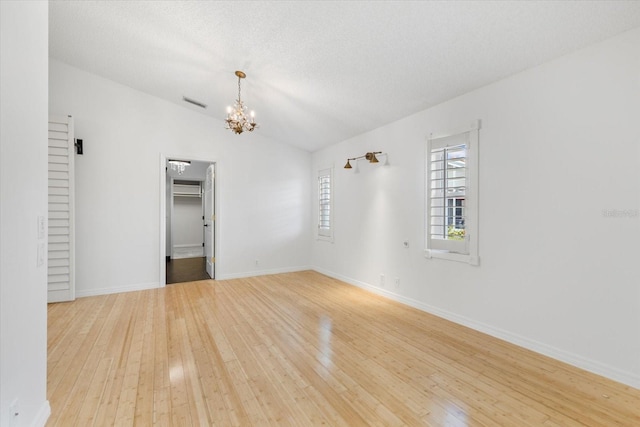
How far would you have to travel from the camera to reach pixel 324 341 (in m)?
2.94

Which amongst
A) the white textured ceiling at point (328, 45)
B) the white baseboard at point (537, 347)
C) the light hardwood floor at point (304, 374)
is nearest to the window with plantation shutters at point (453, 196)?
the white textured ceiling at point (328, 45)

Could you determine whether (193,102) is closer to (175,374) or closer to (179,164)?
(179,164)

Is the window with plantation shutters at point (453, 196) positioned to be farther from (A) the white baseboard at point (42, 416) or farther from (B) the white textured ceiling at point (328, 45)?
(A) the white baseboard at point (42, 416)

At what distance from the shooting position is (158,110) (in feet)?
16.6

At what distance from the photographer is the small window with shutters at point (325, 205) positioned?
19.5 feet

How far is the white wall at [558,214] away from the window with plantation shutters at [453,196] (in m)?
0.10

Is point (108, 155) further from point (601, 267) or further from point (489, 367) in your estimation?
point (601, 267)

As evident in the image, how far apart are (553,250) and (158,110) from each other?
6.02 meters

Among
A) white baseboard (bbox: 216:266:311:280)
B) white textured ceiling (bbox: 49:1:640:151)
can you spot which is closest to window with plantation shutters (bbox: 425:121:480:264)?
white textured ceiling (bbox: 49:1:640:151)

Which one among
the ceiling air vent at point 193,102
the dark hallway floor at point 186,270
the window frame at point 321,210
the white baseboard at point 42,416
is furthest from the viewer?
the window frame at point 321,210

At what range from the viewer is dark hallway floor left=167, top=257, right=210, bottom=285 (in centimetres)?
575

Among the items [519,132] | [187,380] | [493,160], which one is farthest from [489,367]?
[187,380]

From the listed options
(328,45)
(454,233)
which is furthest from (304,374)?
(328,45)

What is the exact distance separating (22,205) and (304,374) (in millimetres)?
2162
